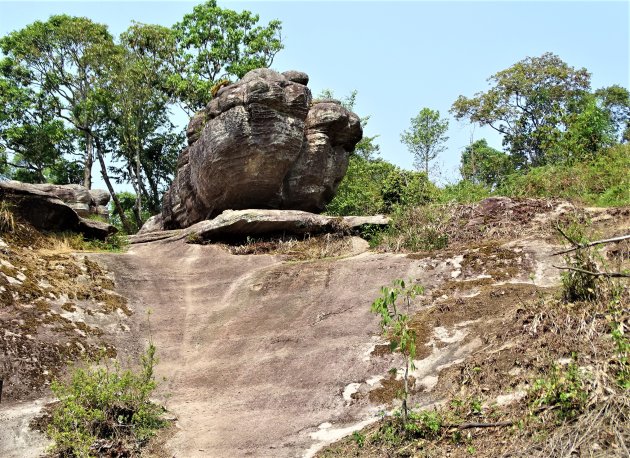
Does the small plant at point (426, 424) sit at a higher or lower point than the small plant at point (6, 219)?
lower

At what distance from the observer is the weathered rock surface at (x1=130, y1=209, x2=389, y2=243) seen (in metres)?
14.8

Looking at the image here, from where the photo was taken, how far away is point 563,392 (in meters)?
5.69

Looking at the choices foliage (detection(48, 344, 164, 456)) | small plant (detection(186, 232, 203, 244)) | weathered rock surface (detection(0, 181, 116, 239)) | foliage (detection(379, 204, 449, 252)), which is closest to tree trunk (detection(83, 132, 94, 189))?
weathered rock surface (detection(0, 181, 116, 239))

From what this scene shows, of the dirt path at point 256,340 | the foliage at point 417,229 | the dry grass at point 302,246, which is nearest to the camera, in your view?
the dirt path at point 256,340

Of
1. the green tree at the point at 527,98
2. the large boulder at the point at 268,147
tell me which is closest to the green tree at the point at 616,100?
the green tree at the point at 527,98

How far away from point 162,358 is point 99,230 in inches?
235

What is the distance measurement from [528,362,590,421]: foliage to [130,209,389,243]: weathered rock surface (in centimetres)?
881

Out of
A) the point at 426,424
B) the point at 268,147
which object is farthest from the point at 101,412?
the point at 268,147

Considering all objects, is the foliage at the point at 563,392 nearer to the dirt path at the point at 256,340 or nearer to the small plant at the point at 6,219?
the dirt path at the point at 256,340

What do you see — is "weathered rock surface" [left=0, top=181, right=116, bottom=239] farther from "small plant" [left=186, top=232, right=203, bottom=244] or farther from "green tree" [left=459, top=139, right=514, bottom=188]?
"green tree" [left=459, top=139, right=514, bottom=188]

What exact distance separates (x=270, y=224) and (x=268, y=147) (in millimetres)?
2161

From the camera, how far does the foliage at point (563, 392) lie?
18.2 feet

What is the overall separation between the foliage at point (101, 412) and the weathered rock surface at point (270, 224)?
7.04 meters

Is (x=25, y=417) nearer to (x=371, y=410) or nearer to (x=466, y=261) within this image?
(x=371, y=410)
